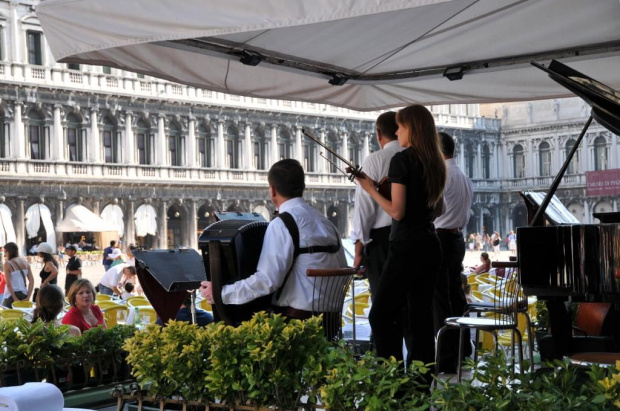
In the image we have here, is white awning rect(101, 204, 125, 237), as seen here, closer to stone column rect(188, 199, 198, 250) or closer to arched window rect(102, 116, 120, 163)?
arched window rect(102, 116, 120, 163)

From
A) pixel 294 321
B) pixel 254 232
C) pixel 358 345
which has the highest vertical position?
pixel 254 232

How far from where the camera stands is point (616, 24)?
4.38 m

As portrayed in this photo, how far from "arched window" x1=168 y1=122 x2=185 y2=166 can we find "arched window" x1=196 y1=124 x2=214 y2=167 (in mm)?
892

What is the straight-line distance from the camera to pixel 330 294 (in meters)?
3.51

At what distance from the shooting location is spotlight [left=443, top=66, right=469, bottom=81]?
16.2 feet

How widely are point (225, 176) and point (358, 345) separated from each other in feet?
105

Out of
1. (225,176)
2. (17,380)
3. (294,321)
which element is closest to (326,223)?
(294,321)

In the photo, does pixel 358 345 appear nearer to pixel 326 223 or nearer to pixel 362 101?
pixel 362 101

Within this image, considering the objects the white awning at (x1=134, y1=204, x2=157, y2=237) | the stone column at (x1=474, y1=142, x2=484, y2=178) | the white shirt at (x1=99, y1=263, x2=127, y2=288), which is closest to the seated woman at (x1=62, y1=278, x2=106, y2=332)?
the white shirt at (x1=99, y1=263, x2=127, y2=288)

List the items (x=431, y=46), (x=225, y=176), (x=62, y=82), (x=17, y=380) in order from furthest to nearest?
(x=225, y=176) → (x=62, y=82) → (x=431, y=46) → (x=17, y=380)

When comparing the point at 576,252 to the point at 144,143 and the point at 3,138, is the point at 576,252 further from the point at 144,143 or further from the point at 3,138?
the point at 144,143

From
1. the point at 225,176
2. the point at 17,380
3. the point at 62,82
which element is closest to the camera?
the point at 17,380

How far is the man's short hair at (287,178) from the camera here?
350 centimetres

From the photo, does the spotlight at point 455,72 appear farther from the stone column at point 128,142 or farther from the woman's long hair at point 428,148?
the stone column at point 128,142
